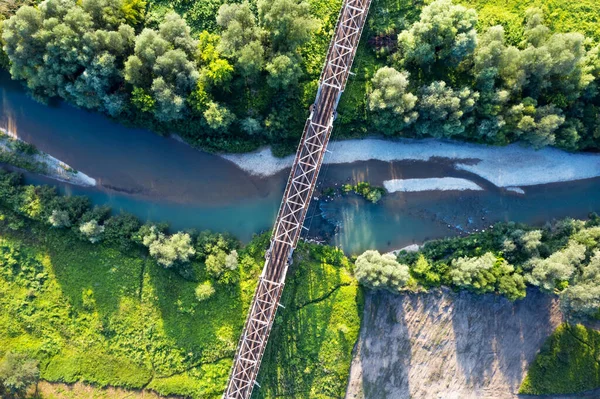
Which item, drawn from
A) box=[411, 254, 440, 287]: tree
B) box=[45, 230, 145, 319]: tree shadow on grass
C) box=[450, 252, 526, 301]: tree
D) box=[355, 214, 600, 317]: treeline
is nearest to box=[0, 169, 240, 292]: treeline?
box=[45, 230, 145, 319]: tree shadow on grass

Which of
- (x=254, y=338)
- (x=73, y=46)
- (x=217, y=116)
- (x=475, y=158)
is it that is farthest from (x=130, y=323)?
(x=475, y=158)

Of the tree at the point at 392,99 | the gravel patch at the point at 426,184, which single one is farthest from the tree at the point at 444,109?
the gravel patch at the point at 426,184

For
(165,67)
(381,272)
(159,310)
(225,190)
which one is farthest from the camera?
(225,190)

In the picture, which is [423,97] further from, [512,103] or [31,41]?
[31,41]

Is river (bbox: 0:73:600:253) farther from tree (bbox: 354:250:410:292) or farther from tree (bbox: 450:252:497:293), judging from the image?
tree (bbox: 450:252:497:293)

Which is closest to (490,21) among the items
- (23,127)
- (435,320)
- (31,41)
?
(435,320)

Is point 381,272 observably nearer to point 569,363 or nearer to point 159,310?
point 569,363
